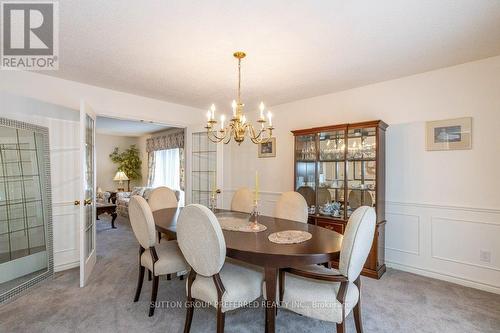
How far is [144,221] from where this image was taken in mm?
2242

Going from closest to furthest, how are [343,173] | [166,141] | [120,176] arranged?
1. [343,173]
2. [166,141]
3. [120,176]

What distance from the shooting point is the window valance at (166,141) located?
259 inches

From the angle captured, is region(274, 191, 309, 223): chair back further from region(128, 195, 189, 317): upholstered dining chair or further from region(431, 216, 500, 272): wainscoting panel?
region(431, 216, 500, 272): wainscoting panel

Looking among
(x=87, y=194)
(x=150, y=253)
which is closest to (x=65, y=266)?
(x=87, y=194)

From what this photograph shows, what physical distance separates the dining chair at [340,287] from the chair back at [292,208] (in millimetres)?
1061

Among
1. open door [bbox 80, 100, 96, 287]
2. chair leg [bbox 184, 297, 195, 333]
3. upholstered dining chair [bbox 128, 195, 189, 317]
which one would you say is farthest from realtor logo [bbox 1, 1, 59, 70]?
chair leg [bbox 184, 297, 195, 333]

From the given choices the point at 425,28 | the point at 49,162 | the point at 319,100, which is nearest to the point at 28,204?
the point at 49,162

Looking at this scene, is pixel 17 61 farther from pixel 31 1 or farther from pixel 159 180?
pixel 159 180

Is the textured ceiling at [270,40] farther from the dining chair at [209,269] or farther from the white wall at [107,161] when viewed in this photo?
the white wall at [107,161]

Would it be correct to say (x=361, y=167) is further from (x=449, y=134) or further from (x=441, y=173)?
(x=449, y=134)

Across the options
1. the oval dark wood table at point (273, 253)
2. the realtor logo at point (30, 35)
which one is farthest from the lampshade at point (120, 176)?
the oval dark wood table at point (273, 253)

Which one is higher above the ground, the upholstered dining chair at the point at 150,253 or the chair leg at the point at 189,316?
the upholstered dining chair at the point at 150,253

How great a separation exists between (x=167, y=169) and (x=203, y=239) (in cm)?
607

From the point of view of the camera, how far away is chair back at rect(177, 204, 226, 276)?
1670 millimetres
